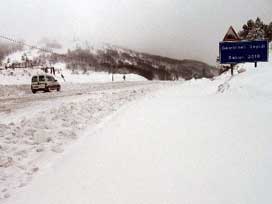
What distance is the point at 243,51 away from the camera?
17250mm

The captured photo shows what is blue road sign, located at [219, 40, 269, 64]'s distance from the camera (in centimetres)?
1698

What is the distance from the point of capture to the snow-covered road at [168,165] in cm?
420

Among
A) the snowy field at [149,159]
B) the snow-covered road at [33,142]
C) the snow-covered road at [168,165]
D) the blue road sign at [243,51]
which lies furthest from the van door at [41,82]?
the snow-covered road at [168,165]

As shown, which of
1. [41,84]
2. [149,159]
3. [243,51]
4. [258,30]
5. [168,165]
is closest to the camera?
[168,165]

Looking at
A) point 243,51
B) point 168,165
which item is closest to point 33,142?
point 168,165

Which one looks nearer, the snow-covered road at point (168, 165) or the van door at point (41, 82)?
the snow-covered road at point (168, 165)

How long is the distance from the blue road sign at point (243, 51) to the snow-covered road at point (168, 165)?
30.0ft

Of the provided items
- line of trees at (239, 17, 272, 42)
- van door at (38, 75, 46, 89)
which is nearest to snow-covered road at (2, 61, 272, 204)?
van door at (38, 75, 46, 89)

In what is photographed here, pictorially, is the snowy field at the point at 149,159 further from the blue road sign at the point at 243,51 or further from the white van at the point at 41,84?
the white van at the point at 41,84

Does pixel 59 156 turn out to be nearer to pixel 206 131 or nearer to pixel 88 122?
pixel 206 131

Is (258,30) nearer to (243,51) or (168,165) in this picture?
(243,51)

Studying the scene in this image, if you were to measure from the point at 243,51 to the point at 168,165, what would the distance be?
43.9ft

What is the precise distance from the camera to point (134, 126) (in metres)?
8.18

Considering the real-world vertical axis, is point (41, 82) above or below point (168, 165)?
above
